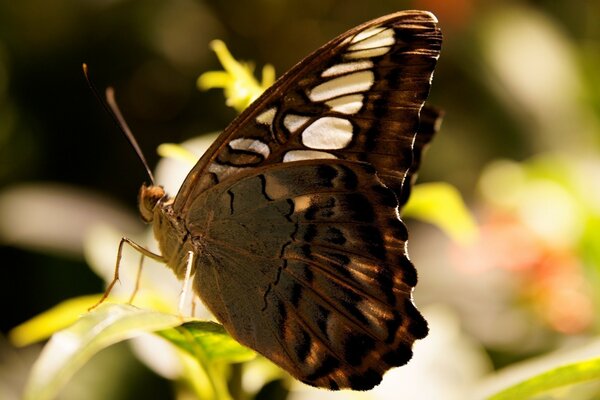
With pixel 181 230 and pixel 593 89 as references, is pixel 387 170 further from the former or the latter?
pixel 593 89

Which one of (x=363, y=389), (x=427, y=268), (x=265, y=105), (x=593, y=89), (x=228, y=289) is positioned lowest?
(x=427, y=268)

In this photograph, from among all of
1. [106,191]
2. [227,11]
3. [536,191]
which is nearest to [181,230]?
[536,191]

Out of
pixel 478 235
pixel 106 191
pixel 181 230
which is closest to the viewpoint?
pixel 181 230

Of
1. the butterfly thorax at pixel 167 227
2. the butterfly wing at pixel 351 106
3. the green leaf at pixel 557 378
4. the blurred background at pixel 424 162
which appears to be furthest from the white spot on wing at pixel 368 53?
the blurred background at pixel 424 162

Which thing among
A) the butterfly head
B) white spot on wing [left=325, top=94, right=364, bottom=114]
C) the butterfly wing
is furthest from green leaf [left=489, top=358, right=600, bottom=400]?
the butterfly head

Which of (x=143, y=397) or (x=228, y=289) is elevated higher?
(x=228, y=289)

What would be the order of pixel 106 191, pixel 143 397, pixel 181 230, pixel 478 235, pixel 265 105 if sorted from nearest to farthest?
pixel 265 105 → pixel 181 230 → pixel 143 397 → pixel 478 235 → pixel 106 191

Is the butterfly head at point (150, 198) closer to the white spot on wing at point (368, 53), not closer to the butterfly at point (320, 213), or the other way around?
the butterfly at point (320, 213)

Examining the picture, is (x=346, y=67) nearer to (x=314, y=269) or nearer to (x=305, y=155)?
(x=305, y=155)
